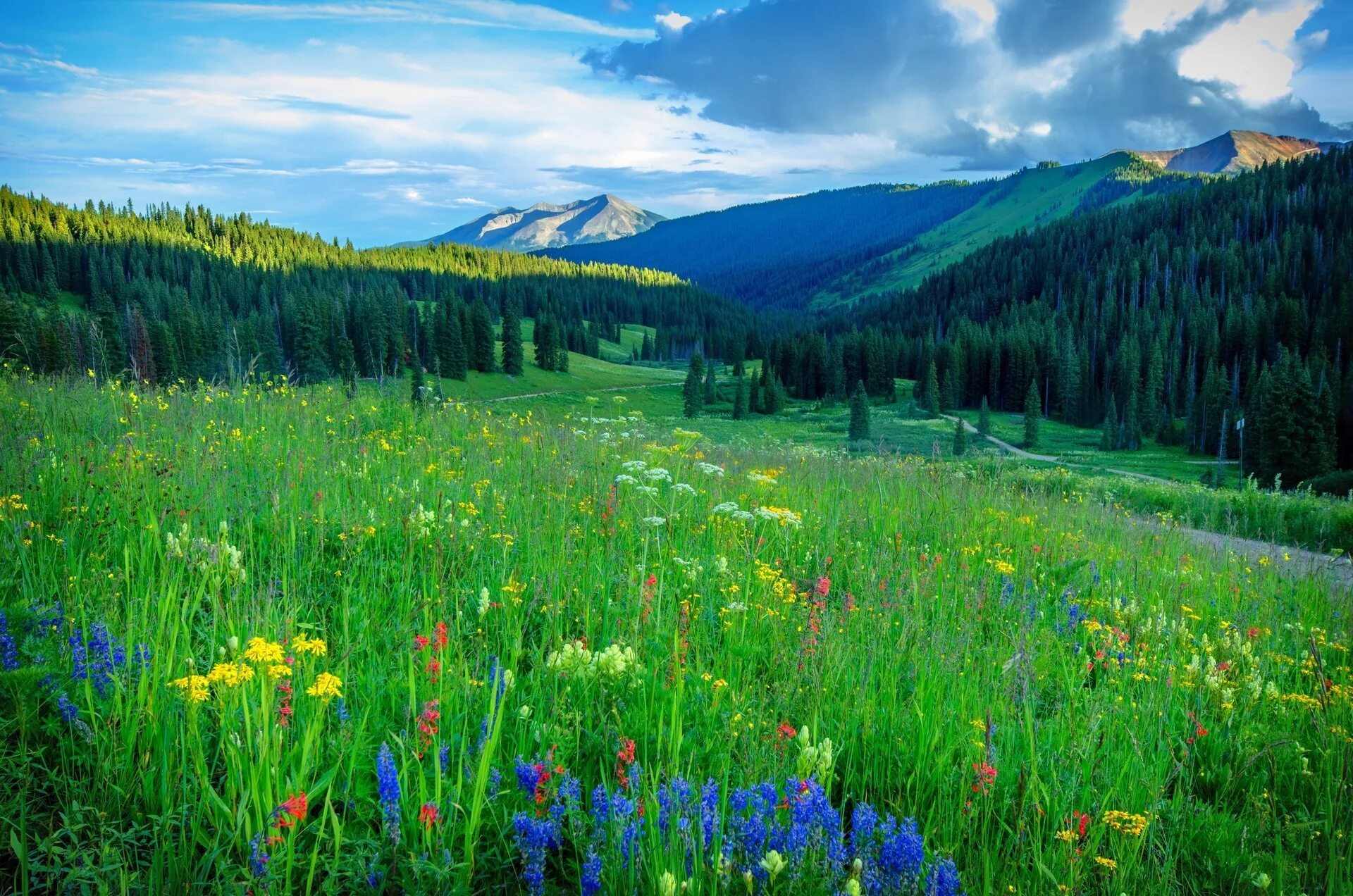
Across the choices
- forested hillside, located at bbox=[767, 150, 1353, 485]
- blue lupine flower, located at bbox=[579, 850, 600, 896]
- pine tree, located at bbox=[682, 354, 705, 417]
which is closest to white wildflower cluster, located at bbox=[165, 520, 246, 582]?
blue lupine flower, located at bbox=[579, 850, 600, 896]

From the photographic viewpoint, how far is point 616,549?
6074 mm

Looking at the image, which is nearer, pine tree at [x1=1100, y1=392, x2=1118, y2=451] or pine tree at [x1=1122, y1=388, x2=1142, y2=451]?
pine tree at [x1=1100, y1=392, x2=1118, y2=451]

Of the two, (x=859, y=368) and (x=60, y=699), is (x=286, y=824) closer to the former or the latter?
(x=60, y=699)

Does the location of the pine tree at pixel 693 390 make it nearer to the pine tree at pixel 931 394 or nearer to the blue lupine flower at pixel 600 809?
the pine tree at pixel 931 394

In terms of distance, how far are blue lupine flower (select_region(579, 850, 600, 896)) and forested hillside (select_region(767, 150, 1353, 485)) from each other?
263 ft

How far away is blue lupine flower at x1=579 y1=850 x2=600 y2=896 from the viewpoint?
2.43 m

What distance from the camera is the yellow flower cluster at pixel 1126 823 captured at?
9.86 ft

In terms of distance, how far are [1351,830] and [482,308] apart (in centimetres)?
11964

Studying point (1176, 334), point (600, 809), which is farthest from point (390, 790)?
point (1176, 334)

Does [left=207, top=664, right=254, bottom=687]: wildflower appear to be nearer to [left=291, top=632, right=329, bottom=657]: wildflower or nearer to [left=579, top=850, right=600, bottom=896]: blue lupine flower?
[left=291, top=632, right=329, bottom=657]: wildflower

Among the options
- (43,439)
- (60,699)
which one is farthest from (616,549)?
(43,439)

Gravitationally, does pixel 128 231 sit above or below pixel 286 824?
above

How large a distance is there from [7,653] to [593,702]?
2668 mm

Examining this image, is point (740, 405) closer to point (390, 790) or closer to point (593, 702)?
point (593, 702)
